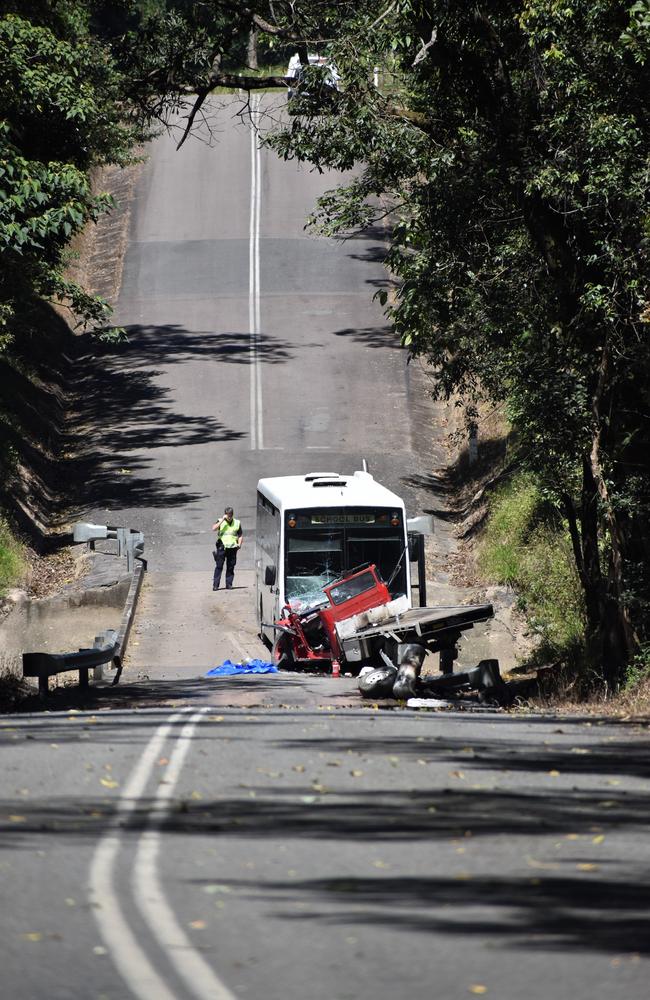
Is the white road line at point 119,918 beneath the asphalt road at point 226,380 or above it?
beneath

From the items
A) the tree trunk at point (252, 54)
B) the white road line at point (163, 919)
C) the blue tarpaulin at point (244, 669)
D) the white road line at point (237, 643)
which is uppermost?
the tree trunk at point (252, 54)

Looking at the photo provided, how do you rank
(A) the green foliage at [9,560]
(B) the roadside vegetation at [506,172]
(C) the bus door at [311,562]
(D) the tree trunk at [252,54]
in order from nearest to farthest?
(B) the roadside vegetation at [506,172], (C) the bus door at [311,562], (A) the green foliage at [9,560], (D) the tree trunk at [252,54]

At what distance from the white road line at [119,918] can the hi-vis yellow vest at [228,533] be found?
19.6 meters

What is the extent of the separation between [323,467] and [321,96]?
1993cm

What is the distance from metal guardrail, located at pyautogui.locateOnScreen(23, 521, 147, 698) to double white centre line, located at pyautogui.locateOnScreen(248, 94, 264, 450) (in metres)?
9.34

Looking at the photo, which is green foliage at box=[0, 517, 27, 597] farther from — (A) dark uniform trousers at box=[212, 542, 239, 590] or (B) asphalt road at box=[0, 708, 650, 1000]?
(B) asphalt road at box=[0, 708, 650, 1000]

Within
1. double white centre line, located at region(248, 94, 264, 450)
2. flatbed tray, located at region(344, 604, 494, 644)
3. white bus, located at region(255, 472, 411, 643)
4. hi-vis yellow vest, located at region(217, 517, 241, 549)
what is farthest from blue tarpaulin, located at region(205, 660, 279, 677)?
double white centre line, located at region(248, 94, 264, 450)

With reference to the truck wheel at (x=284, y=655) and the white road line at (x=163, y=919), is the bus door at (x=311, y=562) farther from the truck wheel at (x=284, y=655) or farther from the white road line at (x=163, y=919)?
the white road line at (x=163, y=919)

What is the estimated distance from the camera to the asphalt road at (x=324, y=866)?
6.24 m

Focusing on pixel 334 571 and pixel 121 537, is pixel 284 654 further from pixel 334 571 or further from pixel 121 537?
pixel 121 537

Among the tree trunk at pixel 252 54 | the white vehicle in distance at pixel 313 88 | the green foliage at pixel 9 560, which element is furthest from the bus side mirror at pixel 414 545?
the tree trunk at pixel 252 54

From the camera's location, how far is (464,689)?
66.2 ft

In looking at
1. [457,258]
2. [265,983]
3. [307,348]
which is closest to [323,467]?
[307,348]

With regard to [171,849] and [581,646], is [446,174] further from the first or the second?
[171,849]
